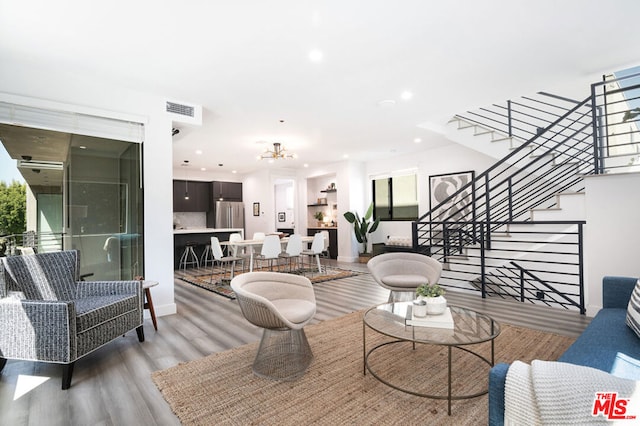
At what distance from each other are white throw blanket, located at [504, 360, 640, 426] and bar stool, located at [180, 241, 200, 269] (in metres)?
7.42

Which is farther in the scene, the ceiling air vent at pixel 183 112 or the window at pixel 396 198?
the window at pixel 396 198

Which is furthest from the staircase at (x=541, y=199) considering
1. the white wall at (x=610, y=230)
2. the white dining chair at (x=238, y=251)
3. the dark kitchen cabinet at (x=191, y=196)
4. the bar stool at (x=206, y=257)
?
the dark kitchen cabinet at (x=191, y=196)

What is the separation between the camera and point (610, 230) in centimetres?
351

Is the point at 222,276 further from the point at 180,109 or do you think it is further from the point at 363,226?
the point at 363,226

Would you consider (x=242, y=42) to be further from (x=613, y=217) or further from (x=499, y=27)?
(x=613, y=217)

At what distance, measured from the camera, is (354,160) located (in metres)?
8.79

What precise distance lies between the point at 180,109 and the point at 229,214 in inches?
251

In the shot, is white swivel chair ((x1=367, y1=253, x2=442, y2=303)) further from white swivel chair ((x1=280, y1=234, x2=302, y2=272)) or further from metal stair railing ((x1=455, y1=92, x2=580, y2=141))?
metal stair railing ((x1=455, y1=92, x2=580, y2=141))

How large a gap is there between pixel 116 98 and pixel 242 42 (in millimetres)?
1876

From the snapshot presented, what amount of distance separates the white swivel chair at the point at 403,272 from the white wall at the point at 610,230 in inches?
65.4

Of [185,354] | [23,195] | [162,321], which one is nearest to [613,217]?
[185,354]

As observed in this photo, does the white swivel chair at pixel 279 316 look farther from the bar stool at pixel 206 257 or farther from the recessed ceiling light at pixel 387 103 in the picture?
the bar stool at pixel 206 257

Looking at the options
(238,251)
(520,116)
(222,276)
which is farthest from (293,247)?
(520,116)

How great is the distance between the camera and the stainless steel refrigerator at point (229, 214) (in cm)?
1022
